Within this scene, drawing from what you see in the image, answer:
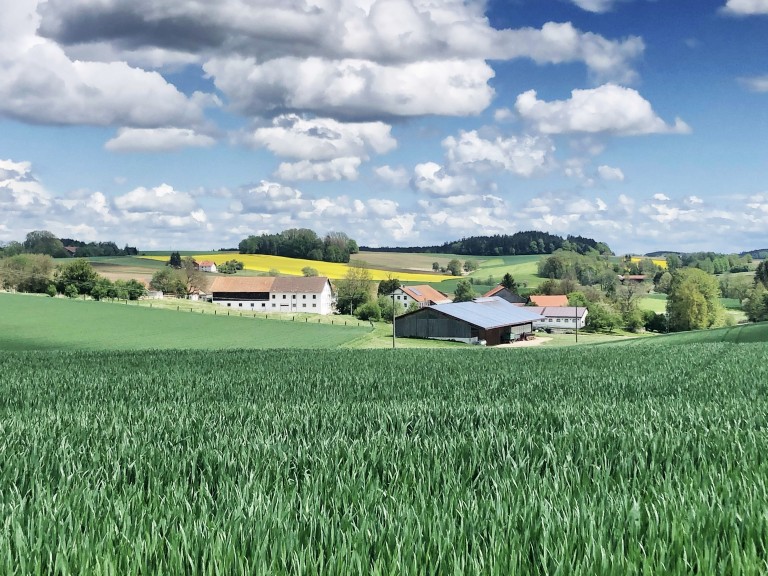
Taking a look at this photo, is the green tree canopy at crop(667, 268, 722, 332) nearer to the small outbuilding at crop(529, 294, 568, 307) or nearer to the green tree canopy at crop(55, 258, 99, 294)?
the small outbuilding at crop(529, 294, 568, 307)

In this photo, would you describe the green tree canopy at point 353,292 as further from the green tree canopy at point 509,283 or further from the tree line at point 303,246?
the tree line at point 303,246

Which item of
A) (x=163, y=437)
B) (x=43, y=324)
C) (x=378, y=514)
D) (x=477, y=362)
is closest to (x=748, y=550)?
(x=378, y=514)

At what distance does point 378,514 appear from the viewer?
4.40 m

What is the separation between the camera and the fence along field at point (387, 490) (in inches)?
142

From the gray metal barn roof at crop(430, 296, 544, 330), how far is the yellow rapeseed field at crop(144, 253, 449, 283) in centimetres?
5491

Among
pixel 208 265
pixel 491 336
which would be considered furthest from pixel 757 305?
pixel 208 265

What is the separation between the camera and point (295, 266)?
16512 cm

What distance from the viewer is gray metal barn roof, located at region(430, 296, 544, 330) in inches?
3068

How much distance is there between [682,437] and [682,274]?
129005 mm

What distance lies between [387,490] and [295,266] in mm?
161599

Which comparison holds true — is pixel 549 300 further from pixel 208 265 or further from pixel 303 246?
pixel 208 265

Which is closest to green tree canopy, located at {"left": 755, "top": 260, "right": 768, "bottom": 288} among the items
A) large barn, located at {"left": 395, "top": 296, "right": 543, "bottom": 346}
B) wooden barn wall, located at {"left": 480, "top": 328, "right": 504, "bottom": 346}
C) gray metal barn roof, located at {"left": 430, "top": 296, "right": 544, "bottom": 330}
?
gray metal barn roof, located at {"left": 430, "top": 296, "right": 544, "bottom": 330}

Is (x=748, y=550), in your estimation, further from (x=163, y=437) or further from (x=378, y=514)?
(x=163, y=437)

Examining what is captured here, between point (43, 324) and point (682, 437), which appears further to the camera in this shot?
point (43, 324)
